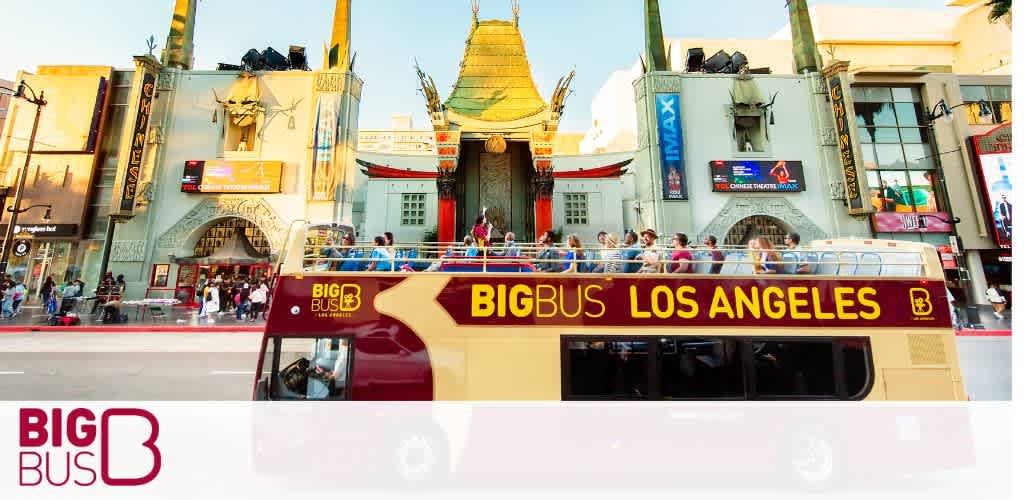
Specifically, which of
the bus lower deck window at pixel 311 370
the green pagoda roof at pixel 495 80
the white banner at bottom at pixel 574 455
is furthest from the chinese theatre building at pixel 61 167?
the bus lower deck window at pixel 311 370

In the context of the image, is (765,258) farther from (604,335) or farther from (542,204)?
(542,204)

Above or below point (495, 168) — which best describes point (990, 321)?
below

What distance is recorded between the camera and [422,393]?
4164 mm

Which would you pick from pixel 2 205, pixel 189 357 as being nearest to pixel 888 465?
pixel 189 357

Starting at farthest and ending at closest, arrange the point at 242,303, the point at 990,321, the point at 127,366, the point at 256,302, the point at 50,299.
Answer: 1. the point at 990,321
2. the point at 50,299
3. the point at 242,303
4. the point at 256,302
5. the point at 127,366

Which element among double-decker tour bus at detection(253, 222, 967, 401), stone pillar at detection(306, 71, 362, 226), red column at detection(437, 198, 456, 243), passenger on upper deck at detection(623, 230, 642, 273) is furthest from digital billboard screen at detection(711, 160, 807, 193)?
stone pillar at detection(306, 71, 362, 226)

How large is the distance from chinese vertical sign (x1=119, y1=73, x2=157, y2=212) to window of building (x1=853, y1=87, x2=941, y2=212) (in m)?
32.9

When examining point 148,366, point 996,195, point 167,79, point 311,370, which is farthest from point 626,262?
point 996,195

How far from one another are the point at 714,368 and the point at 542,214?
13846 millimetres

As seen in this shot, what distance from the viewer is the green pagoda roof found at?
1722 cm

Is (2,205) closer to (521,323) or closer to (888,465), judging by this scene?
(521,323)

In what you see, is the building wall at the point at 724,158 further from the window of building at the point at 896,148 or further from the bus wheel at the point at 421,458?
the bus wheel at the point at 421,458

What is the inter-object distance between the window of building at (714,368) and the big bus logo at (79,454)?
194 inches

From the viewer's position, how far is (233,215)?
61.1 ft
